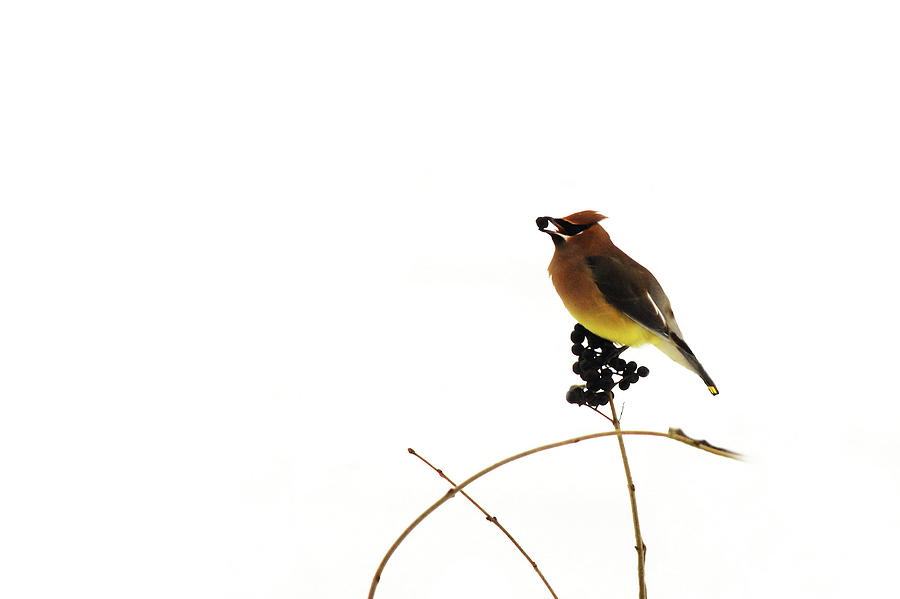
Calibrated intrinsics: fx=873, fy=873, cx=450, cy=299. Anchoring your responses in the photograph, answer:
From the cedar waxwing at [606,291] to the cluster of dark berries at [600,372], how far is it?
18 mm

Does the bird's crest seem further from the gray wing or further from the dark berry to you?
the dark berry

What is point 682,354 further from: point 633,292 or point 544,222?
point 544,222

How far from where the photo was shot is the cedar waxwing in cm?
79

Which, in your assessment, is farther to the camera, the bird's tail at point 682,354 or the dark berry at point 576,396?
the bird's tail at point 682,354

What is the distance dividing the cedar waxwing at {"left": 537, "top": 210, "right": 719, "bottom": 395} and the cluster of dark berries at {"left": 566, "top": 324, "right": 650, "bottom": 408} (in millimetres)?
18

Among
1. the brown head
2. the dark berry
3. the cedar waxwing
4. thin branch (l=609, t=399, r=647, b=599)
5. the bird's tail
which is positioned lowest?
thin branch (l=609, t=399, r=647, b=599)

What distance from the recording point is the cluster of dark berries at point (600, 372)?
0.73 m

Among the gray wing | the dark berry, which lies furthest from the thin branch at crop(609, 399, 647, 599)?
the gray wing

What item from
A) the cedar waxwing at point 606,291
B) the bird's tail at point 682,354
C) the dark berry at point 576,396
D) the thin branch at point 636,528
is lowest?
the thin branch at point 636,528

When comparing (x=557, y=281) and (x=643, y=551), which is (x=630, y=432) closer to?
(x=643, y=551)

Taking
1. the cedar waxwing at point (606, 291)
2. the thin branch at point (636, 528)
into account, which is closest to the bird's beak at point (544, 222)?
the cedar waxwing at point (606, 291)

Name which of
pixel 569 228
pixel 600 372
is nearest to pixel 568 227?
pixel 569 228

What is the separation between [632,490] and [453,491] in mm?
131

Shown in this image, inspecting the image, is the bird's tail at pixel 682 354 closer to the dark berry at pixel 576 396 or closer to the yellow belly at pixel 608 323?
the yellow belly at pixel 608 323
